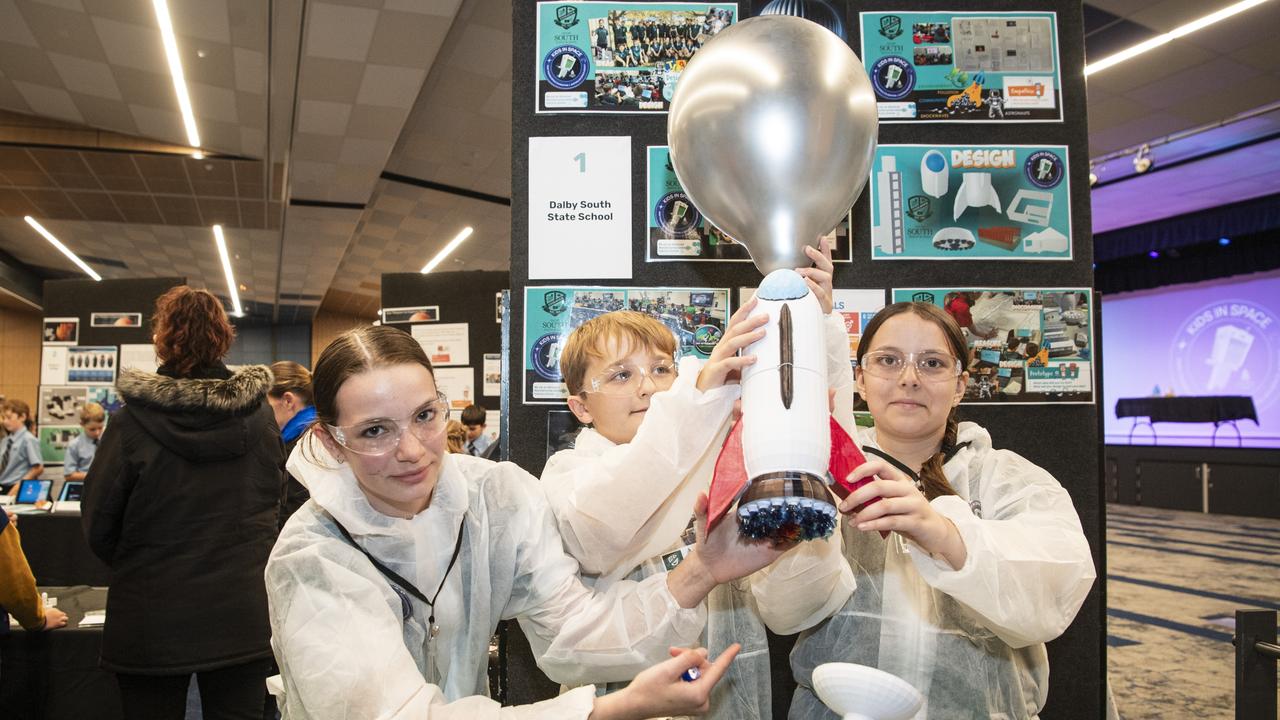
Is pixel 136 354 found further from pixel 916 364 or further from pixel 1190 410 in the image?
pixel 1190 410

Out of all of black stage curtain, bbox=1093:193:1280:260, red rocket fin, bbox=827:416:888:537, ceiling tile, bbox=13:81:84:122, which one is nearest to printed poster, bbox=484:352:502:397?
ceiling tile, bbox=13:81:84:122

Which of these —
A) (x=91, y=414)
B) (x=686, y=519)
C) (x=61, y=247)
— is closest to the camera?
(x=686, y=519)

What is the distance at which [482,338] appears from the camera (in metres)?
5.75

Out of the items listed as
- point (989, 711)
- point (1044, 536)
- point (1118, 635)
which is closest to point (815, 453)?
point (1044, 536)

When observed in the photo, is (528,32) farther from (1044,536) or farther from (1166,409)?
(1166,409)

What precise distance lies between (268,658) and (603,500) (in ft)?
5.50

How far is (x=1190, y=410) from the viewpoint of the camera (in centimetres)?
1120

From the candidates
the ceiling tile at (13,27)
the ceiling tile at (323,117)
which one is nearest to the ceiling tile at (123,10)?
the ceiling tile at (13,27)

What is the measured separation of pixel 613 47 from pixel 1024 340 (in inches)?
48.3

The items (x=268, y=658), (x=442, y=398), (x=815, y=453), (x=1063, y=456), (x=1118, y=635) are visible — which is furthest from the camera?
(x=1118, y=635)

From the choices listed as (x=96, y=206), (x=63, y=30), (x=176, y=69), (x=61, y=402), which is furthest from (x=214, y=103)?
(x=96, y=206)

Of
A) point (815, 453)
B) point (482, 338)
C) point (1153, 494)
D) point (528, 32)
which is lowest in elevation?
point (1153, 494)

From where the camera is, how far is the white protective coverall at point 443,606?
113cm

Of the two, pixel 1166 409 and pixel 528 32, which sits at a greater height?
pixel 528 32
